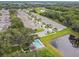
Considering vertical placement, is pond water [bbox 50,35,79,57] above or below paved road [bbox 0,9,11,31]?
below

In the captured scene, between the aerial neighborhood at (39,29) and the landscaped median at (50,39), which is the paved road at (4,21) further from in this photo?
the landscaped median at (50,39)

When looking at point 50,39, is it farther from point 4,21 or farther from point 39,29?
point 4,21

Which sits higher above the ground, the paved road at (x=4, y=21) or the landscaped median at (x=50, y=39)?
the paved road at (x=4, y=21)

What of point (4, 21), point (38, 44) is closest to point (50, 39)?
point (38, 44)

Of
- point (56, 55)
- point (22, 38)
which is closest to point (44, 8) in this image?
point (22, 38)

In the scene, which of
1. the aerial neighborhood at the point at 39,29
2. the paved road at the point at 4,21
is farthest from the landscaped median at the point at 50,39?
the paved road at the point at 4,21

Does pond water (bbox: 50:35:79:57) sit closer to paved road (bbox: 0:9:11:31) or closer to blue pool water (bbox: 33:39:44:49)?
blue pool water (bbox: 33:39:44:49)

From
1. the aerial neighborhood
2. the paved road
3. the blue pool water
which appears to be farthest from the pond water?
the paved road

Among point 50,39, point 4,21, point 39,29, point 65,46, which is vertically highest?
point 4,21

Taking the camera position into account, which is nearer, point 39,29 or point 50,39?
point 50,39
